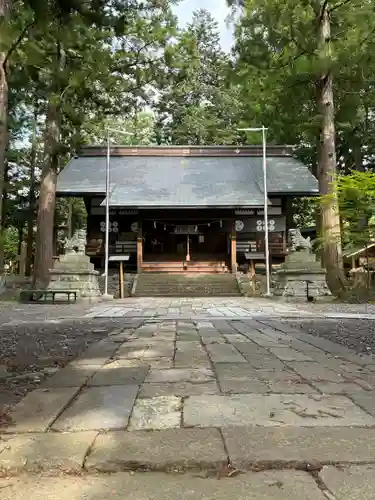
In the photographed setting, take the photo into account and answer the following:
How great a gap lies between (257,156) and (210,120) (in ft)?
18.5

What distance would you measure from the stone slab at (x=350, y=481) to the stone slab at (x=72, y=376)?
1.85 meters

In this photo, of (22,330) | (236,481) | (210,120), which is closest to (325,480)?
(236,481)

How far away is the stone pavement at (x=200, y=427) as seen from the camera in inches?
63.6

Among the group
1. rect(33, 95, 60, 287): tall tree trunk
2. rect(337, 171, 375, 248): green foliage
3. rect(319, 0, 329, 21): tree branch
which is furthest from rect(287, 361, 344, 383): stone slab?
rect(33, 95, 60, 287): tall tree trunk

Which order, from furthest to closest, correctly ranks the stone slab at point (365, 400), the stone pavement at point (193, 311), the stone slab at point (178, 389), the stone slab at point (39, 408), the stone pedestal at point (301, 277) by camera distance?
the stone pedestal at point (301, 277) < the stone pavement at point (193, 311) < the stone slab at point (178, 389) < the stone slab at point (365, 400) < the stone slab at point (39, 408)

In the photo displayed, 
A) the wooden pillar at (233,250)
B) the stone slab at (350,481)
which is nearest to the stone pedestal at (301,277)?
the wooden pillar at (233,250)

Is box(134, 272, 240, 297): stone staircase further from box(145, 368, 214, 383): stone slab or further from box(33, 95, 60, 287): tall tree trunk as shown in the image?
box(145, 368, 214, 383): stone slab

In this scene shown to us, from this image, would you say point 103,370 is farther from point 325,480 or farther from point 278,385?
point 325,480

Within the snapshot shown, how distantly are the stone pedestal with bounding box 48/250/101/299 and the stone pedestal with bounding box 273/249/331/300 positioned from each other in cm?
599

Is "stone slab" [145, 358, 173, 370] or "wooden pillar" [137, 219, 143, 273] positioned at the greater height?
"wooden pillar" [137, 219, 143, 273]

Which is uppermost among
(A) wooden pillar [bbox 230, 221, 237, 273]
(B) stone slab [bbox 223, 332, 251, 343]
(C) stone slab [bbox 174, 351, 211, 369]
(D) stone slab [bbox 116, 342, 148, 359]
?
(A) wooden pillar [bbox 230, 221, 237, 273]

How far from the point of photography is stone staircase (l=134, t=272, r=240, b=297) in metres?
16.6

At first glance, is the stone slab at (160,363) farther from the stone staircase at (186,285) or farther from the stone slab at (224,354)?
the stone staircase at (186,285)

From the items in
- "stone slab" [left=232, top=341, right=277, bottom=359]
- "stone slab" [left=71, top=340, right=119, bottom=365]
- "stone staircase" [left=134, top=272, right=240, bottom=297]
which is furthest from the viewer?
"stone staircase" [left=134, top=272, right=240, bottom=297]
